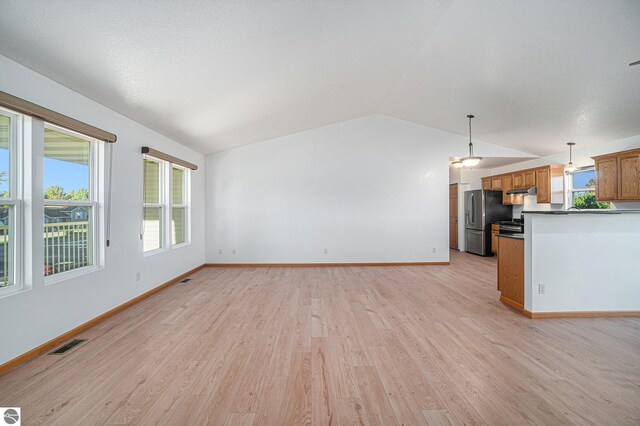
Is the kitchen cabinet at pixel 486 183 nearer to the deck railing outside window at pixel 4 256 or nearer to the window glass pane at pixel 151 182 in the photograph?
the window glass pane at pixel 151 182

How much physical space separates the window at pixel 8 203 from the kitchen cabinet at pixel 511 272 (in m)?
5.19

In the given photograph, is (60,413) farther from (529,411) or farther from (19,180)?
(529,411)

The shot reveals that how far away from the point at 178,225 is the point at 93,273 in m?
2.47

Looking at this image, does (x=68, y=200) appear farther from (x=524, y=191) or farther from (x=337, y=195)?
(x=524, y=191)

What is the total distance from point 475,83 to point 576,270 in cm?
284

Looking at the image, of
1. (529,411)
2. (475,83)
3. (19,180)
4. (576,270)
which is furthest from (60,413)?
(475,83)

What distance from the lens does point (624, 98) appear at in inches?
156

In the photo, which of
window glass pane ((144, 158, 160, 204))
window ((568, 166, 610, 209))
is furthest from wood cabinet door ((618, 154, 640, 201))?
window glass pane ((144, 158, 160, 204))

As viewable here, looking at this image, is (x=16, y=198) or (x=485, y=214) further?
(x=485, y=214)

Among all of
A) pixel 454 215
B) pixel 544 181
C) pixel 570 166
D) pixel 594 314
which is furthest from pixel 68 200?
pixel 454 215

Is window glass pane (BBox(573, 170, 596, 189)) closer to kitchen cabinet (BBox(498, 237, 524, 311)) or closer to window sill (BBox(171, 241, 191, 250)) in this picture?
kitchen cabinet (BBox(498, 237, 524, 311))

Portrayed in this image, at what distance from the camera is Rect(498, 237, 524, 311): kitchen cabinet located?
12.0ft

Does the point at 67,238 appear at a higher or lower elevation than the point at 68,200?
lower

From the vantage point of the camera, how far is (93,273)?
3.27m
